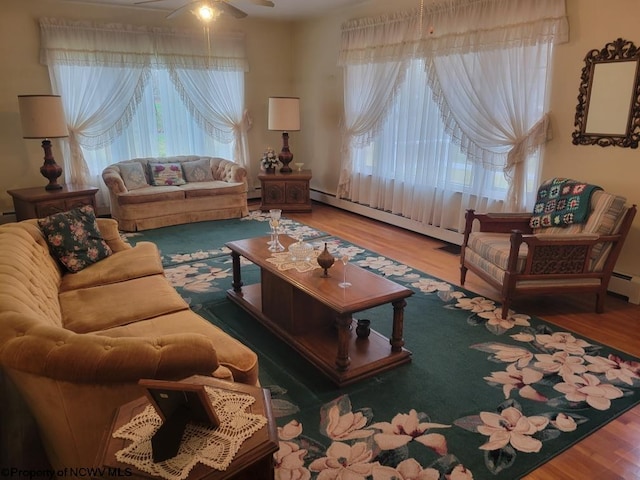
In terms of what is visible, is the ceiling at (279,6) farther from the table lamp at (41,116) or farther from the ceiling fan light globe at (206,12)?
the ceiling fan light globe at (206,12)

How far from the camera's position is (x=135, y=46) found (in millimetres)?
5926

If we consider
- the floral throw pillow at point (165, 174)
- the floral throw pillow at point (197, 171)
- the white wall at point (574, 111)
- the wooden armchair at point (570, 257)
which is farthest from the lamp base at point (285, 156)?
the wooden armchair at point (570, 257)

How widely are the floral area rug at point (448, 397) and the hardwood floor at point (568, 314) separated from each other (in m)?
0.07

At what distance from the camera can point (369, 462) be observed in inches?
78.9

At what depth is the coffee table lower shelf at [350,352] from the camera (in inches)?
102

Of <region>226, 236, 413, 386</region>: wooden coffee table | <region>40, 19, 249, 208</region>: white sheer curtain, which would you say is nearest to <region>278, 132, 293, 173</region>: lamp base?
<region>40, 19, 249, 208</region>: white sheer curtain

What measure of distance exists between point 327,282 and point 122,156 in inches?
179

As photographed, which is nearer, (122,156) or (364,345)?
(364,345)

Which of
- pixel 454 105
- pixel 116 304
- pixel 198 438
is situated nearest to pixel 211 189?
pixel 454 105

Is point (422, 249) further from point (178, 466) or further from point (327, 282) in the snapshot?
point (178, 466)

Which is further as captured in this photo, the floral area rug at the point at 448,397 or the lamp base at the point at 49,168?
the lamp base at the point at 49,168

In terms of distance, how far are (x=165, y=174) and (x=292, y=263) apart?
368 cm

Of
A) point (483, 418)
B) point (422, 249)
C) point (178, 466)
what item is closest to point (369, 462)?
point (483, 418)

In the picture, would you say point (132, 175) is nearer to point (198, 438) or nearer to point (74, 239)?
point (74, 239)
